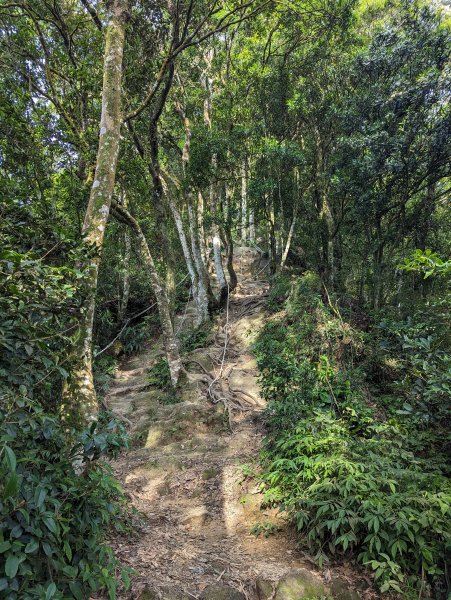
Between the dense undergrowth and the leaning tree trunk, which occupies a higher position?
the leaning tree trunk

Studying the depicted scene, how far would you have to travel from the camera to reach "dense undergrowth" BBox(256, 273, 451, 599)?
3557 mm

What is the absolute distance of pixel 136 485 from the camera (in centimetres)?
623

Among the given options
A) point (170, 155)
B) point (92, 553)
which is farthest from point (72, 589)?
point (170, 155)

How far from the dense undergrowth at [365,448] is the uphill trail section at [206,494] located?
42 centimetres

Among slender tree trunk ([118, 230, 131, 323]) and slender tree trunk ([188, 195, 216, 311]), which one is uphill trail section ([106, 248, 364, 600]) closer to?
slender tree trunk ([188, 195, 216, 311])

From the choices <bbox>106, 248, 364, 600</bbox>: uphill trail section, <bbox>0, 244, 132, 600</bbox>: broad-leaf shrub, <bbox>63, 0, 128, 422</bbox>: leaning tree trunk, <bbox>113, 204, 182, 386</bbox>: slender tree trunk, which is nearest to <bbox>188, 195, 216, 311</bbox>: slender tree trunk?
<bbox>106, 248, 364, 600</bbox>: uphill trail section

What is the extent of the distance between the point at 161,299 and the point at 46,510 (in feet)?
21.5

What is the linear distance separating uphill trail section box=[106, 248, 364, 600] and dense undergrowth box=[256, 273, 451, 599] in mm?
422

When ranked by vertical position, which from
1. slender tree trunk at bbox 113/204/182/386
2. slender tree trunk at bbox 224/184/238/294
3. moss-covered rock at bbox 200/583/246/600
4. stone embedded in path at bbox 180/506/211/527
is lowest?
stone embedded in path at bbox 180/506/211/527

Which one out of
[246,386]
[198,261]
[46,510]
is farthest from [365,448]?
[198,261]

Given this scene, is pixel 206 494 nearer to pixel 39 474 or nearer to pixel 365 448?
pixel 365 448

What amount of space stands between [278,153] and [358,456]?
9.57m

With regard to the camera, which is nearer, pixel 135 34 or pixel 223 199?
pixel 135 34

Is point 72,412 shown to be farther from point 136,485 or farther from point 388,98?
point 388,98
